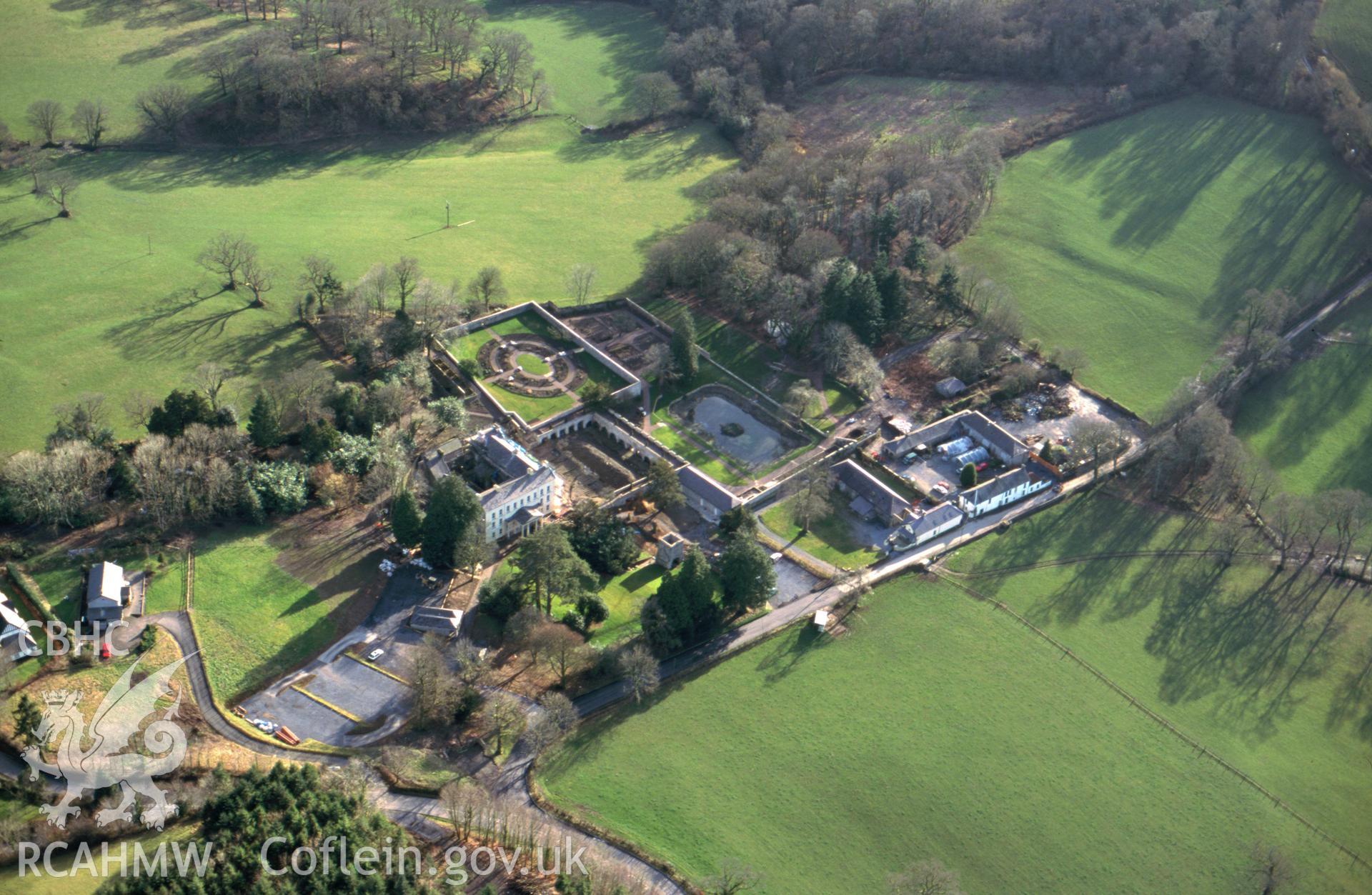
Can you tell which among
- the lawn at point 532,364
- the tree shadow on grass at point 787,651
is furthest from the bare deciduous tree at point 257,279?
the tree shadow on grass at point 787,651

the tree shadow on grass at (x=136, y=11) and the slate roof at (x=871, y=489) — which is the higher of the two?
the tree shadow on grass at (x=136, y=11)

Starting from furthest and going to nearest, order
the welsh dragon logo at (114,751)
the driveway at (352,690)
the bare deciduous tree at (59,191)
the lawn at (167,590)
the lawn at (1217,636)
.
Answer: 1. the bare deciduous tree at (59,191)
2. the lawn at (167,590)
3. the lawn at (1217,636)
4. the driveway at (352,690)
5. the welsh dragon logo at (114,751)

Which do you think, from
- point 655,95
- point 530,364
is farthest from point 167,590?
point 655,95

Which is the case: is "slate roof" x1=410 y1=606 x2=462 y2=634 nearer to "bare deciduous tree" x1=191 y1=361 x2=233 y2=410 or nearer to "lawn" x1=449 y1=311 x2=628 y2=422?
"lawn" x1=449 y1=311 x2=628 y2=422

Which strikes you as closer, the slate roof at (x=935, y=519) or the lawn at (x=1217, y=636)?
the lawn at (x=1217, y=636)

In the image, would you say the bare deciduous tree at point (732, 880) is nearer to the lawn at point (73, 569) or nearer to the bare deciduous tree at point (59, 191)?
the lawn at point (73, 569)

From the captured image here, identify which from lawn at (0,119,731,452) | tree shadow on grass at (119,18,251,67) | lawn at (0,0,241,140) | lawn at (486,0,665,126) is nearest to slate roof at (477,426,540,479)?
lawn at (0,119,731,452)

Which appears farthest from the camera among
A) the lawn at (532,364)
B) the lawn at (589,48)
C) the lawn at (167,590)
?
the lawn at (589,48)
